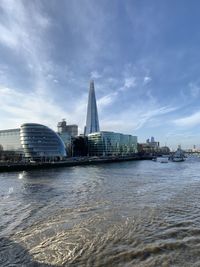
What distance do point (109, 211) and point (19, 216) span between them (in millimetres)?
5585

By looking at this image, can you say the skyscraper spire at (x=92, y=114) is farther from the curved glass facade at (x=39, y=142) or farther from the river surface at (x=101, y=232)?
the river surface at (x=101, y=232)

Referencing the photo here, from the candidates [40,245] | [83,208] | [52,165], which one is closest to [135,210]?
[83,208]

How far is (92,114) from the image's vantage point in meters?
191

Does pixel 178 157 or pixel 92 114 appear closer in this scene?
pixel 178 157

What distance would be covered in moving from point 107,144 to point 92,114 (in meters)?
35.4

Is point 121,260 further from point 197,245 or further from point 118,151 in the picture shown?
point 118,151

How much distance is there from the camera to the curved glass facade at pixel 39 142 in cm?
10144

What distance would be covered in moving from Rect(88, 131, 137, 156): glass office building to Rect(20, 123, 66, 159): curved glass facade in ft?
180

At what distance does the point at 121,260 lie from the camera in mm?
10133

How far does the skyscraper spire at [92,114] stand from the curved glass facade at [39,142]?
84.6 meters

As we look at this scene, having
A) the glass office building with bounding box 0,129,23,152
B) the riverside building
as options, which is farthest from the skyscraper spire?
the riverside building

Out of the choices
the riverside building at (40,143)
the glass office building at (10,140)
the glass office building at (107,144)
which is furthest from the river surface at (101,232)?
the glass office building at (107,144)

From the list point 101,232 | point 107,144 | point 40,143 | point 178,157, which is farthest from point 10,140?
point 101,232

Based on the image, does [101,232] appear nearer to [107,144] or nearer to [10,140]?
[10,140]
